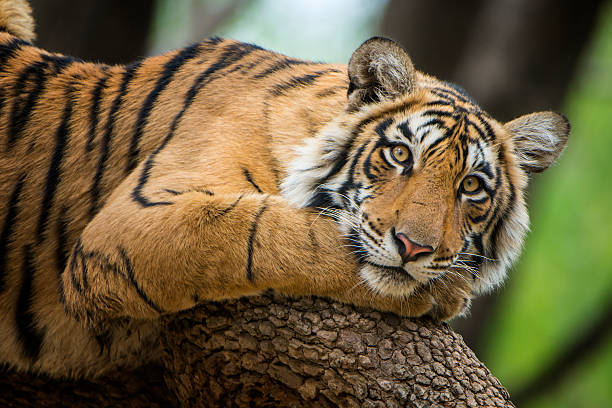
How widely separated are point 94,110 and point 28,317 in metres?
1.05

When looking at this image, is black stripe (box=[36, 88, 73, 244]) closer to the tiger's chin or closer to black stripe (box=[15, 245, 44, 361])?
black stripe (box=[15, 245, 44, 361])

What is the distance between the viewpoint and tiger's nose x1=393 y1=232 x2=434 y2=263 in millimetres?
2510

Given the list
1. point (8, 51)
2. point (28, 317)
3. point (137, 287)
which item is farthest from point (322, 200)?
point (8, 51)

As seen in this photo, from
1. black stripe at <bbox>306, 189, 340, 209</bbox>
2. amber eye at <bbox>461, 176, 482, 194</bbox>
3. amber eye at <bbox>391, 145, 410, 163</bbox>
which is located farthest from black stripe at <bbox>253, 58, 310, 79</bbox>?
amber eye at <bbox>461, 176, 482, 194</bbox>

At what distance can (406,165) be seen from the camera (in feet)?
9.05

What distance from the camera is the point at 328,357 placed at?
2.55m

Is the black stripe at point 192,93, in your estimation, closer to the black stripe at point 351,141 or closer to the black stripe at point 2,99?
the black stripe at point 351,141

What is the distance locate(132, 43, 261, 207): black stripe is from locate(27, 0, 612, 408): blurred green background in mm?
2609

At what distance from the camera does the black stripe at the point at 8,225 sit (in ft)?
10.6

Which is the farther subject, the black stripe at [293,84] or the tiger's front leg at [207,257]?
the black stripe at [293,84]

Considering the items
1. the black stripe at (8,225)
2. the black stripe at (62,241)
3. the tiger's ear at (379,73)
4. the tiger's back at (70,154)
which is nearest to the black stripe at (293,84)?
the tiger's back at (70,154)

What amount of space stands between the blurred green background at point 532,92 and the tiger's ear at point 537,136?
8.43 feet

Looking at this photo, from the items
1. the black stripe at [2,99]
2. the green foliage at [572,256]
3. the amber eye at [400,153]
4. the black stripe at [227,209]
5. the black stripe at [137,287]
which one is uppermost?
the amber eye at [400,153]

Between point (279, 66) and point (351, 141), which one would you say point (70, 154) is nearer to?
point (279, 66)
